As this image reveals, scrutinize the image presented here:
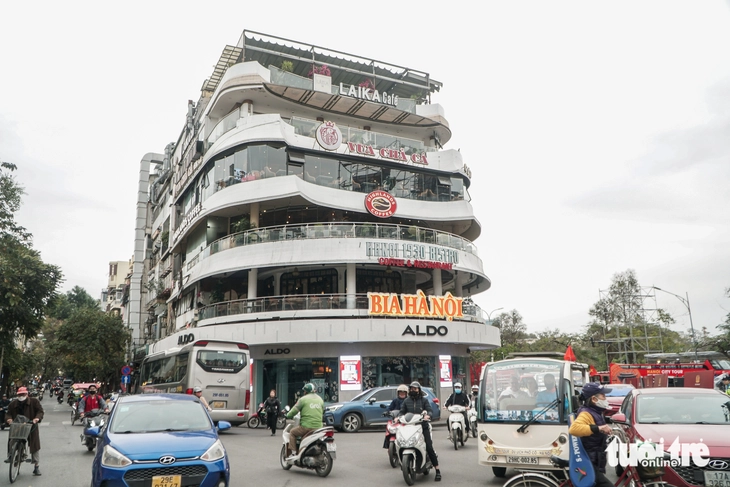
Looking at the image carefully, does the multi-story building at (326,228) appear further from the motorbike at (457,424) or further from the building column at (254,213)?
the motorbike at (457,424)

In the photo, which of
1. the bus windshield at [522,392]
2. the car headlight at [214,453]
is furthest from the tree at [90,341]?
the bus windshield at [522,392]

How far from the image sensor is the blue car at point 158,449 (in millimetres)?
7395

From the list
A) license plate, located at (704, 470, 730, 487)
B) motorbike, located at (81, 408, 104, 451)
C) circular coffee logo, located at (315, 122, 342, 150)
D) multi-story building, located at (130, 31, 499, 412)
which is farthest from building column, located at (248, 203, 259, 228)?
license plate, located at (704, 470, 730, 487)

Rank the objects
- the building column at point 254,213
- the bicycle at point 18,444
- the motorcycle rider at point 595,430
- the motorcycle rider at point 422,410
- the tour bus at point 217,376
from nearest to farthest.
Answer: the motorcycle rider at point 595,430 → the motorcycle rider at point 422,410 → the bicycle at point 18,444 → the tour bus at point 217,376 → the building column at point 254,213

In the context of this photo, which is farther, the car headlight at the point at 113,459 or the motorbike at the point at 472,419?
the motorbike at the point at 472,419

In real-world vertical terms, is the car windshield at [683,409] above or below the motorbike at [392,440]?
above

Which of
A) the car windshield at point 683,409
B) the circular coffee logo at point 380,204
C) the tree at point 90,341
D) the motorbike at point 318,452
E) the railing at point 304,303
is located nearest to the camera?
the car windshield at point 683,409

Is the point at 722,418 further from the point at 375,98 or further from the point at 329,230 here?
the point at 375,98

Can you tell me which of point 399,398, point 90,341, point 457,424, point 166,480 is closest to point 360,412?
point 457,424

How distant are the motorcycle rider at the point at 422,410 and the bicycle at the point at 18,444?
7.00 metres

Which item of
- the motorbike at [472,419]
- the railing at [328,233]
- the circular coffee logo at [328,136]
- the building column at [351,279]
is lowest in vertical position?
the motorbike at [472,419]

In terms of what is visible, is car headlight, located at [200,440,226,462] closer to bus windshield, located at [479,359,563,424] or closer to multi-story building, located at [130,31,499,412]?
bus windshield, located at [479,359,563,424]

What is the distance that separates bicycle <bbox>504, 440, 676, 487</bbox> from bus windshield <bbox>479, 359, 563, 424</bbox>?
79.2 inches

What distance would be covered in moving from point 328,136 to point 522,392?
25690 mm
